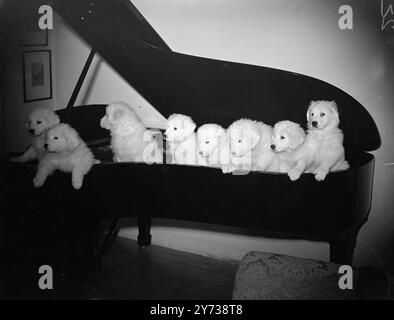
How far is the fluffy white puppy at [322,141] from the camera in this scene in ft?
6.45

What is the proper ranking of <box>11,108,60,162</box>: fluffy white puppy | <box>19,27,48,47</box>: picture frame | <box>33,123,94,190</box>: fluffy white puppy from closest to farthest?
1. <box>33,123,94,190</box>: fluffy white puppy
2. <box>11,108,60,162</box>: fluffy white puppy
3. <box>19,27,48,47</box>: picture frame

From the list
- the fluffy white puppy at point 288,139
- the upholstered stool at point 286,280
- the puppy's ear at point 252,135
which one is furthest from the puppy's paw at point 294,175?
the upholstered stool at point 286,280

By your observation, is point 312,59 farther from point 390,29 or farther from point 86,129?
point 86,129

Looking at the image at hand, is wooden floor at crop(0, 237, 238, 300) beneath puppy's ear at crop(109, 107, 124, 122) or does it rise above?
beneath

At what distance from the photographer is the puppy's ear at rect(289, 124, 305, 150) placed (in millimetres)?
2018

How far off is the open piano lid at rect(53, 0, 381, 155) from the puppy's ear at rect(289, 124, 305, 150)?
0.23 metres

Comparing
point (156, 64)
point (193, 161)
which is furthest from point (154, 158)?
point (156, 64)

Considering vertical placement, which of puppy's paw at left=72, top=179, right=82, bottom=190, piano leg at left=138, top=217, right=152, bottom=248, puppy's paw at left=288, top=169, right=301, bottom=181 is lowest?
piano leg at left=138, top=217, right=152, bottom=248

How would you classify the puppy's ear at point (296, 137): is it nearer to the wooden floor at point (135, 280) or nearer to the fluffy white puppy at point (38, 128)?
the wooden floor at point (135, 280)

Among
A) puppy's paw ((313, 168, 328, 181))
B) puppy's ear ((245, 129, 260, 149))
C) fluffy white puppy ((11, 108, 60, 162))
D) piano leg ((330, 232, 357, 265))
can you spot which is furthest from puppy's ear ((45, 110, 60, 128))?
piano leg ((330, 232, 357, 265))

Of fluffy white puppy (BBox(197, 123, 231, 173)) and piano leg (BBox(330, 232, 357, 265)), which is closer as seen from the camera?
piano leg (BBox(330, 232, 357, 265))

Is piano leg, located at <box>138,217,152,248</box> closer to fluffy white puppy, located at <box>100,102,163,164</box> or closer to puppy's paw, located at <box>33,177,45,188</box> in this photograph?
fluffy white puppy, located at <box>100,102,163,164</box>

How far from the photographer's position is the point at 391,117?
8.23ft

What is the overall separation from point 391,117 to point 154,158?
4.87 feet
